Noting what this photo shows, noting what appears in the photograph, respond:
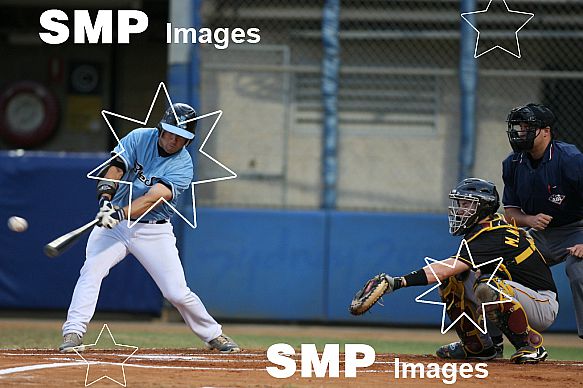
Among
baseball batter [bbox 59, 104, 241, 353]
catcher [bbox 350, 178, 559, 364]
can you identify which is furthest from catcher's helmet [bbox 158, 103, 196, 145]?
catcher [bbox 350, 178, 559, 364]

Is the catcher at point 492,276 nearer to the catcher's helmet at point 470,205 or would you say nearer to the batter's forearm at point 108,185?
the catcher's helmet at point 470,205

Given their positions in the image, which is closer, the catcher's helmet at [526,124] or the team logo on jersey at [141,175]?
the catcher's helmet at [526,124]

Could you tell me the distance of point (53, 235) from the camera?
10.9 m

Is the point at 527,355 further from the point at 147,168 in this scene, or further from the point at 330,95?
the point at 330,95

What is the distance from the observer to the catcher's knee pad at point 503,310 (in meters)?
6.09

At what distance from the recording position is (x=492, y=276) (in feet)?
20.2

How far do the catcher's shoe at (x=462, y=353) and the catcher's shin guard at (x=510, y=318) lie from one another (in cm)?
28

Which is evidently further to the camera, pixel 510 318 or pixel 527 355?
pixel 527 355

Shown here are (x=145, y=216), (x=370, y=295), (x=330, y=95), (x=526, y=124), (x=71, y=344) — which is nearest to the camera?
(x=370, y=295)

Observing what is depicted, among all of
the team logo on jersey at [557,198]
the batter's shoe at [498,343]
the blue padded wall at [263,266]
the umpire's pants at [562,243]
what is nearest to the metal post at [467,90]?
the blue padded wall at [263,266]

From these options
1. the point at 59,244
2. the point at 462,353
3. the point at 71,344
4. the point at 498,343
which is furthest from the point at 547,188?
the point at 71,344

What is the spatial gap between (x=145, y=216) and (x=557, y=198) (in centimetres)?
274

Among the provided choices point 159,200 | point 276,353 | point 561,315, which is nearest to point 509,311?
point 276,353

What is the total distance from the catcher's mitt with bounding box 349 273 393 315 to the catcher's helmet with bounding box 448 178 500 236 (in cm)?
68
